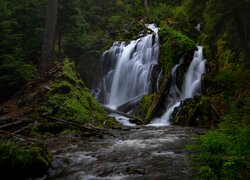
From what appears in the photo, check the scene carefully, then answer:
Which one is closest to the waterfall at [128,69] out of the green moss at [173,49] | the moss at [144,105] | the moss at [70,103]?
the green moss at [173,49]

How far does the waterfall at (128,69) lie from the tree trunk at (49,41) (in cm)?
746

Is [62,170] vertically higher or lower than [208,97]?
lower

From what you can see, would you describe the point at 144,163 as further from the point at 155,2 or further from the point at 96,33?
the point at 155,2

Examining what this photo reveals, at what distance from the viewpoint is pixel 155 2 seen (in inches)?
1513

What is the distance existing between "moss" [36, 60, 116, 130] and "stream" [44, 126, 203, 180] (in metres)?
2.60

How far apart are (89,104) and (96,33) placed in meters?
15.6

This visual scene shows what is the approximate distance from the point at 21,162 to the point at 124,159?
8.35ft

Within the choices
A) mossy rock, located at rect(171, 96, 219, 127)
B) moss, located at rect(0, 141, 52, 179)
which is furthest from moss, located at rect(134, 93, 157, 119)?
moss, located at rect(0, 141, 52, 179)

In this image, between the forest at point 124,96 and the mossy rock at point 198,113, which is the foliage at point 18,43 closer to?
the forest at point 124,96

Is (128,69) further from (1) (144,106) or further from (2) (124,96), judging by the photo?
(1) (144,106)

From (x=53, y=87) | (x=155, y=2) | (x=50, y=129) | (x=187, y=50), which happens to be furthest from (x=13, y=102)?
(x=155, y=2)

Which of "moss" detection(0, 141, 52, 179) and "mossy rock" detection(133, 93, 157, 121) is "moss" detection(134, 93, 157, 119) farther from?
"moss" detection(0, 141, 52, 179)

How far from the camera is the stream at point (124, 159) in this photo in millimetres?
7242

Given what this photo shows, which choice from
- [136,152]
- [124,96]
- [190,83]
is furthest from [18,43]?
[136,152]
